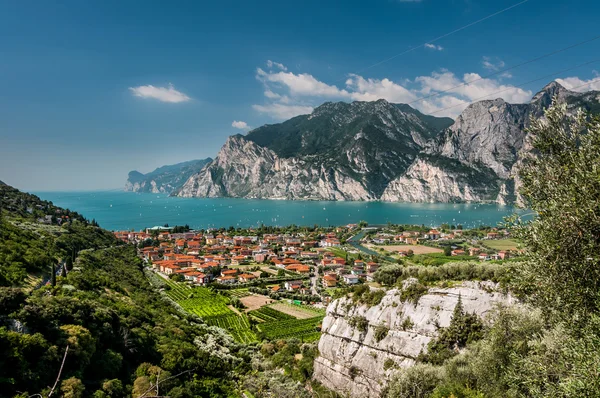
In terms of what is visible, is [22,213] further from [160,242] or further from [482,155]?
[482,155]

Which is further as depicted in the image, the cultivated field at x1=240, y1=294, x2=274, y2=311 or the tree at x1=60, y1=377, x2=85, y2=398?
the cultivated field at x1=240, y1=294, x2=274, y2=311

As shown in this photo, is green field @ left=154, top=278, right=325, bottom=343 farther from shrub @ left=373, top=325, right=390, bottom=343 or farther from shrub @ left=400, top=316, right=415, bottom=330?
shrub @ left=400, top=316, right=415, bottom=330

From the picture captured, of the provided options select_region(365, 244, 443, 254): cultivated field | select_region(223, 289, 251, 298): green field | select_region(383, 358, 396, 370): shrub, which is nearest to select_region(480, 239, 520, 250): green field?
select_region(365, 244, 443, 254): cultivated field

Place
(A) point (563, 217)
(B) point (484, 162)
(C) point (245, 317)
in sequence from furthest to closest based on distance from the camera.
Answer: (B) point (484, 162) → (C) point (245, 317) → (A) point (563, 217)

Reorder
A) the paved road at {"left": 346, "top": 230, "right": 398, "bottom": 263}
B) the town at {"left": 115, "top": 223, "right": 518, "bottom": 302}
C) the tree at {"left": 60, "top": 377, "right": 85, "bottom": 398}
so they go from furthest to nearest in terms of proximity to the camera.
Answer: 1. the paved road at {"left": 346, "top": 230, "right": 398, "bottom": 263}
2. the town at {"left": 115, "top": 223, "right": 518, "bottom": 302}
3. the tree at {"left": 60, "top": 377, "right": 85, "bottom": 398}

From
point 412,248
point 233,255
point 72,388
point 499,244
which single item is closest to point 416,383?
point 72,388

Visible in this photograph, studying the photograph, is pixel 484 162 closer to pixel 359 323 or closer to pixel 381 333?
pixel 359 323
